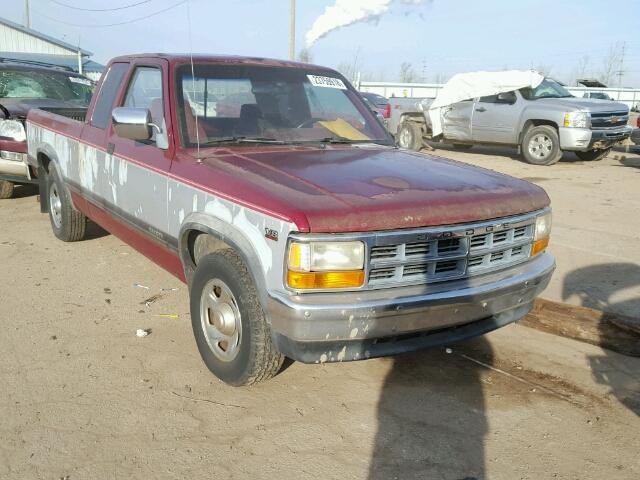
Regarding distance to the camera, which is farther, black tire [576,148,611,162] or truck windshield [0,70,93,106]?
black tire [576,148,611,162]

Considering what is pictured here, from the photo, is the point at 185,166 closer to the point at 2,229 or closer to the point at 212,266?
the point at 212,266

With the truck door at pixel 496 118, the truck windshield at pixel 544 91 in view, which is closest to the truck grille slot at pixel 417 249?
the truck door at pixel 496 118

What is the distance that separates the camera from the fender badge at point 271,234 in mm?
2615

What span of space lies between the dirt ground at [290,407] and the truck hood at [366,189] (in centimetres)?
103

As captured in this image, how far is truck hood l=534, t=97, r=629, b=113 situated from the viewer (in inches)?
465

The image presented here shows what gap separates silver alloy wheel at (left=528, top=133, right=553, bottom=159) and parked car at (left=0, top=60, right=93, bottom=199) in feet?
29.0

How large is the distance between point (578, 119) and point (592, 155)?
197 centimetres

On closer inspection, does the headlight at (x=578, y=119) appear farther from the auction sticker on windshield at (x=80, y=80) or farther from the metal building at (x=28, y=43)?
the metal building at (x=28, y=43)

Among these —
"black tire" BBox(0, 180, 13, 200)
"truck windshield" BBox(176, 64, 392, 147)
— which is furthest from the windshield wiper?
"black tire" BBox(0, 180, 13, 200)

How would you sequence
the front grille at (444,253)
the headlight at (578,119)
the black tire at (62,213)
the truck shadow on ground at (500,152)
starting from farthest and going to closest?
the truck shadow on ground at (500,152) < the headlight at (578,119) < the black tire at (62,213) < the front grille at (444,253)

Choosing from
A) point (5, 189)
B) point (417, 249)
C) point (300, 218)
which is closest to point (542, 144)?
point (5, 189)

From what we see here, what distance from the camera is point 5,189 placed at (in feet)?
26.3

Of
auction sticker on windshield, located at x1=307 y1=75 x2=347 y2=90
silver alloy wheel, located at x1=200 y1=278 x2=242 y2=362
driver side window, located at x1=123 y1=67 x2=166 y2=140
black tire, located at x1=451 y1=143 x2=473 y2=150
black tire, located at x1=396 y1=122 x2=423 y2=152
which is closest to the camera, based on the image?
silver alloy wheel, located at x1=200 y1=278 x2=242 y2=362

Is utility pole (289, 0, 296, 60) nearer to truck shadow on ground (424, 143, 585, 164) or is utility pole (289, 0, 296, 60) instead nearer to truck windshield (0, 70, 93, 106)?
truck shadow on ground (424, 143, 585, 164)
